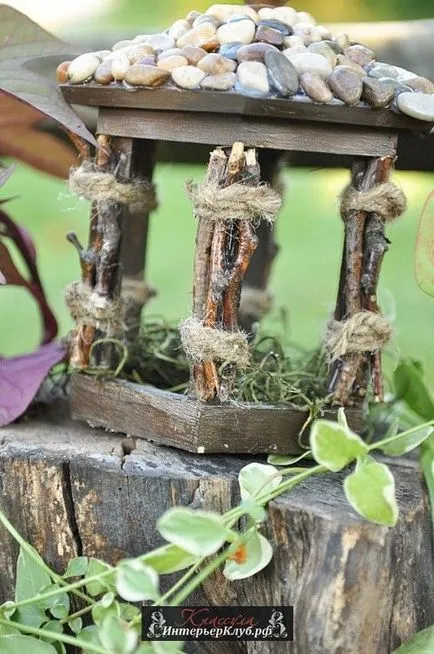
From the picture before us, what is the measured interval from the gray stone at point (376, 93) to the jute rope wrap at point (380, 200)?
69 millimetres

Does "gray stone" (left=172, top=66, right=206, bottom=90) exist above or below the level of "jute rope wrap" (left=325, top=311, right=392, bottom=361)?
above

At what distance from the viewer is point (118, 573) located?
23.6 inches

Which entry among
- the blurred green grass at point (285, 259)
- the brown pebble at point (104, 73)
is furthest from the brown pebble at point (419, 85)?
the blurred green grass at point (285, 259)

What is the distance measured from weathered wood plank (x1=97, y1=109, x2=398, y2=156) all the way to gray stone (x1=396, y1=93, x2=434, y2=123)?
0.03 metres

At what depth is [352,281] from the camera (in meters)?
0.78

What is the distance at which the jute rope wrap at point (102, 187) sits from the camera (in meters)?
0.79

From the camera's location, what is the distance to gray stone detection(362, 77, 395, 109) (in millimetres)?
706

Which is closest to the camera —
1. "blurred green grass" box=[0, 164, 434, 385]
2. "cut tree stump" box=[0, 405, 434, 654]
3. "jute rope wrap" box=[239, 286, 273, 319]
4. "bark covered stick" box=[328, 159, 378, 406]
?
"cut tree stump" box=[0, 405, 434, 654]

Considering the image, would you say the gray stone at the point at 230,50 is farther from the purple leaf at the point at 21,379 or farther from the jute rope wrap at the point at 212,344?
the purple leaf at the point at 21,379

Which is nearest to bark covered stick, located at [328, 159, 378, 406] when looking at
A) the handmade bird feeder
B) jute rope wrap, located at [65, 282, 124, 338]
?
the handmade bird feeder

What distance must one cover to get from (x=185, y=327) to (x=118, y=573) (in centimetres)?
22

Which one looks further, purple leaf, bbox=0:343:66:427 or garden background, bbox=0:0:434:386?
garden background, bbox=0:0:434:386

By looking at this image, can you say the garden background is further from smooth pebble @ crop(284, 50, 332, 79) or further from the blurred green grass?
smooth pebble @ crop(284, 50, 332, 79)

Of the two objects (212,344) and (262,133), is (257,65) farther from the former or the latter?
(212,344)
